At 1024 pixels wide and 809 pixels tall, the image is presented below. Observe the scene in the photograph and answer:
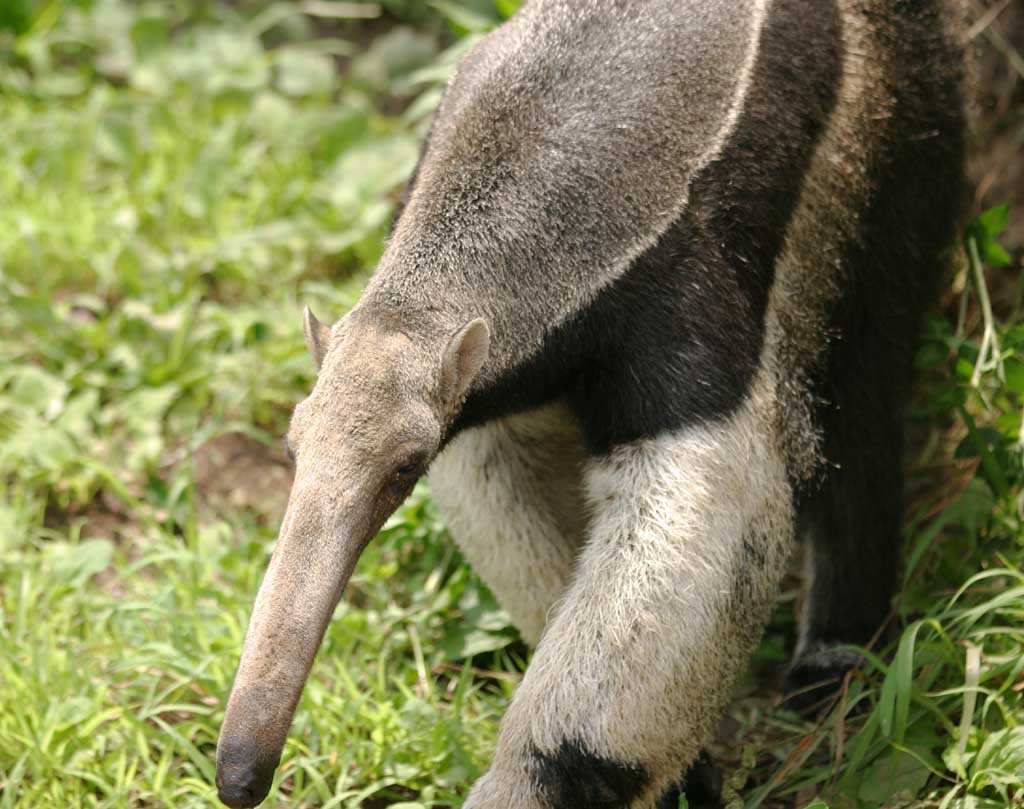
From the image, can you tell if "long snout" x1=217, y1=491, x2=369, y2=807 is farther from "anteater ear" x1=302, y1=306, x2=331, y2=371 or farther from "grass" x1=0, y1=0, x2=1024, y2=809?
Result: "grass" x1=0, y1=0, x2=1024, y2=809

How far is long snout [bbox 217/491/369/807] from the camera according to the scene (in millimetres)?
3041

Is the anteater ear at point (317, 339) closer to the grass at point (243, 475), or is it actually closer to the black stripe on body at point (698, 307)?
the black stripe on body at point (698, 307)

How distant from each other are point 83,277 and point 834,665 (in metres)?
3.91

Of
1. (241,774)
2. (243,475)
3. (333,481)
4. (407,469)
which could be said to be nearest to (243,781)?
(241,774)

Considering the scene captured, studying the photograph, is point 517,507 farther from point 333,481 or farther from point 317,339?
point 333,481

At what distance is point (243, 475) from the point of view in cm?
578

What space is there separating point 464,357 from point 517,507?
1.00 metres

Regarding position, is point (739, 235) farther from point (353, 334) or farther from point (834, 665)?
point (834, 665)

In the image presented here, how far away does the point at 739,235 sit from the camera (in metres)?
A: 3.91

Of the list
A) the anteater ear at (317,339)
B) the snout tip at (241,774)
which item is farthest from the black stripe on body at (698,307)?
the snout tip at (241,774)

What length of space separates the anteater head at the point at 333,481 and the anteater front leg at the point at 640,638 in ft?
1.94

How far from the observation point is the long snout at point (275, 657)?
3041mm

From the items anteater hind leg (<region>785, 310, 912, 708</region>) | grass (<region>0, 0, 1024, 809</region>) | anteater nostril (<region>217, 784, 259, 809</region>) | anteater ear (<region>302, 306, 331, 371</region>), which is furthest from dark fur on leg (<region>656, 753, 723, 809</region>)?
anteater ear (<region>302, 306, 331, 371</region>)

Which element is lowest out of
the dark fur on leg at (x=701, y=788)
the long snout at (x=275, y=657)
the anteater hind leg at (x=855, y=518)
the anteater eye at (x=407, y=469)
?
the dark fur on leg at (x=701, y=788)
